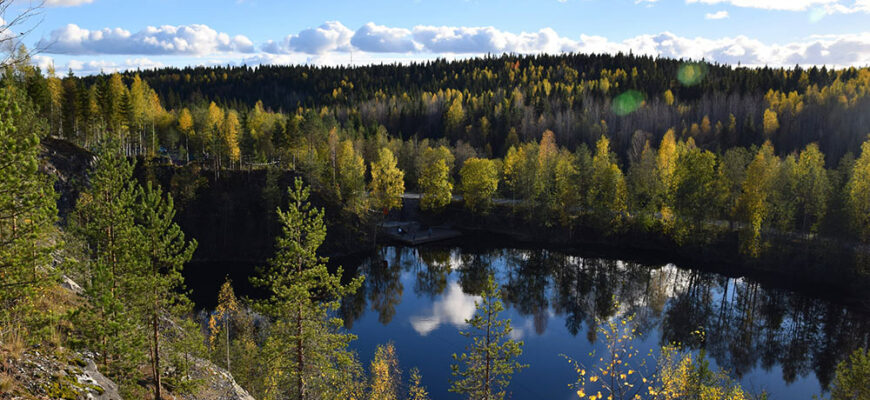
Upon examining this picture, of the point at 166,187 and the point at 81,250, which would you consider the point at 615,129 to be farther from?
the point at 81,250

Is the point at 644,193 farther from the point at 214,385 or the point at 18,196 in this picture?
the point at 18,196

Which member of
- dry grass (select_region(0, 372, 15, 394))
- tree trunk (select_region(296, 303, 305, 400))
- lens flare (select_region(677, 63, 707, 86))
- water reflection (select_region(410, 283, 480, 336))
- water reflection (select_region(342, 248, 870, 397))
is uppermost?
lens flare (select_region(677, 63, 707, 86))

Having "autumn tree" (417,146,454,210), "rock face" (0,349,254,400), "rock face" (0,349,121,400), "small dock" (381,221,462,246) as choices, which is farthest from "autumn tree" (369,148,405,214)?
"rock face" (0,349,121,400)

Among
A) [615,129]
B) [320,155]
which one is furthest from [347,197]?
[615,129]

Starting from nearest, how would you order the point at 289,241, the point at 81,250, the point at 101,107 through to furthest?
the point at 289,241, the point at 81,250, the point at 101,107

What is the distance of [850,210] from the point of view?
2290 inches

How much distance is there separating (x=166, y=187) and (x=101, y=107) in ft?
52.8

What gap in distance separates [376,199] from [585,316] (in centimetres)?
4560

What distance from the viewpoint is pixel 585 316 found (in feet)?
180

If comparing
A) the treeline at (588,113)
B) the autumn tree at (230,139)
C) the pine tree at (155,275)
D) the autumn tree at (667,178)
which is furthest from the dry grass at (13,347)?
the autumn tree at (230,139)

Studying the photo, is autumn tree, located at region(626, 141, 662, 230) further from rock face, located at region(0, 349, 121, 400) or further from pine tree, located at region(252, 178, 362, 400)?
rock face, located at region(0, 349, 121, 400)

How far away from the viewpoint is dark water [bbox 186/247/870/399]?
4259cm

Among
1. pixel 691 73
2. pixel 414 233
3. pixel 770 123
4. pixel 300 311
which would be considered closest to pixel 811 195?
pixel 414 233

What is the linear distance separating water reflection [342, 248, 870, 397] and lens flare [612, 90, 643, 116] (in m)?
82.0
